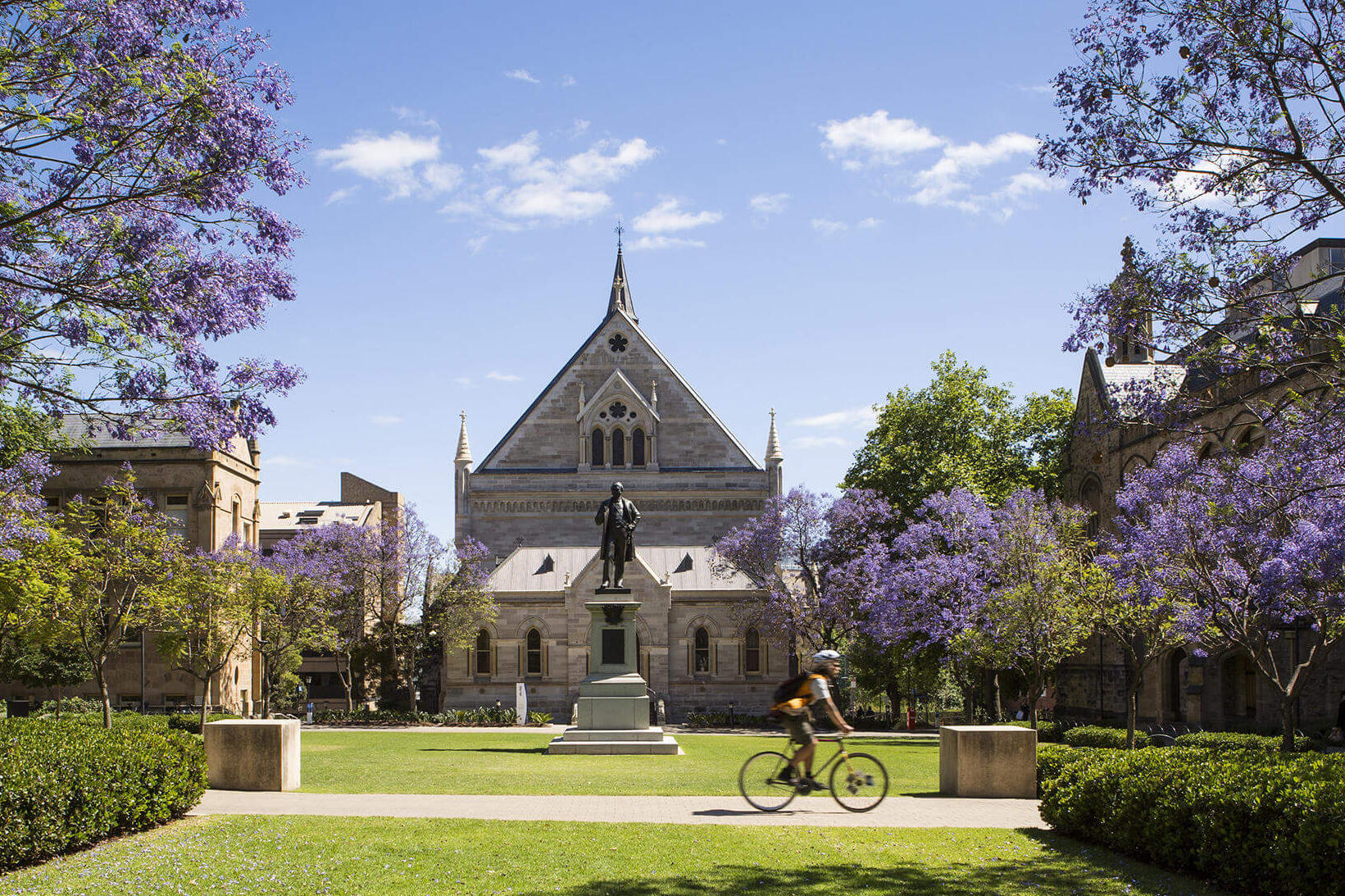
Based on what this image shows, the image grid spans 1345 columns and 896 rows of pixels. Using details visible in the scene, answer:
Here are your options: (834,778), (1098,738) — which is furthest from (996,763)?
(1098,738)

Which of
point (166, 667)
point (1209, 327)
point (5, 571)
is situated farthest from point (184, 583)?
point (1209, 327)

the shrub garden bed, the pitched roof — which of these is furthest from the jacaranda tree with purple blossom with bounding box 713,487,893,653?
the shrub garden bed

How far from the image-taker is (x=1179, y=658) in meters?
41.9

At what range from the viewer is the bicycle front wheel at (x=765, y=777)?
14.6 metres

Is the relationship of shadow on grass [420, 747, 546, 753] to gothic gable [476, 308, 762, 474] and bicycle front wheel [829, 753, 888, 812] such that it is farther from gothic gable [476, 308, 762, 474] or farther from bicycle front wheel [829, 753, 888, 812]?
gothic gable [476, 308, 762, 474]

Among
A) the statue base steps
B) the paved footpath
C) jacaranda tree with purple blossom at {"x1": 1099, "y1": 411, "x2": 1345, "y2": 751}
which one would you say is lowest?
the statue base steps

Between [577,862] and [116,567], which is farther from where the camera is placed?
[116,567]

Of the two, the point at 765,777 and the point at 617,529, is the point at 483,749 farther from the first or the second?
the point at 765,777

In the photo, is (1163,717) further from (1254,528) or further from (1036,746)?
(1036,746)

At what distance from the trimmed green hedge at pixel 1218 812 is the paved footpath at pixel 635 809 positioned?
1.49m

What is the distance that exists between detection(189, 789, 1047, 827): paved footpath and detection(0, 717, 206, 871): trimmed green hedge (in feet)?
2.82

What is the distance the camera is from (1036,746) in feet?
59.4

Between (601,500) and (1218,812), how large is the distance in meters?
48.7

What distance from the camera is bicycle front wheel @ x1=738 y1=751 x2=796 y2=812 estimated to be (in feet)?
48.0
